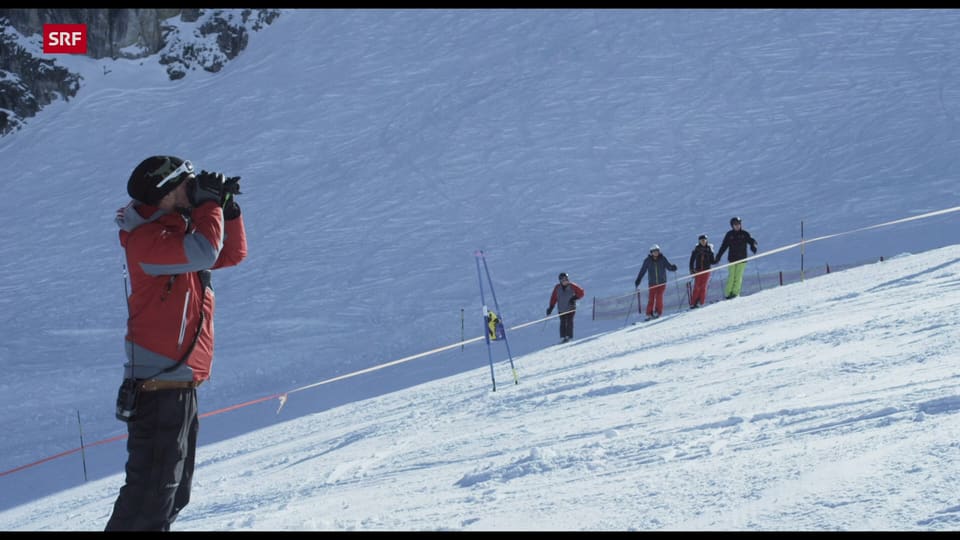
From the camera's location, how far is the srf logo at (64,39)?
144 feet

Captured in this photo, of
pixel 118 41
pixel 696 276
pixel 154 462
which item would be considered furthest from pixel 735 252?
pixel 118 41

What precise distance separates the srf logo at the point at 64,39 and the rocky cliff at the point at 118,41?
0.26 metres

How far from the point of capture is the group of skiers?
50.8 feet

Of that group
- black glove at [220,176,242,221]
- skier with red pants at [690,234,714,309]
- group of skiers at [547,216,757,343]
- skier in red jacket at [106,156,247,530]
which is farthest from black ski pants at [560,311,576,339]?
skier in red jacket at [106,156,247,530]

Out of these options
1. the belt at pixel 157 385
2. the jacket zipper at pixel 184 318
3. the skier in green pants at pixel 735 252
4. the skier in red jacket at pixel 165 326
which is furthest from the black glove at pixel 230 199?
the skier in green pants at pixel 735 252

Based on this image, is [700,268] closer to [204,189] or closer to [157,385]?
[204,189]

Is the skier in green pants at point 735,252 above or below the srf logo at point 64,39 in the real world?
below

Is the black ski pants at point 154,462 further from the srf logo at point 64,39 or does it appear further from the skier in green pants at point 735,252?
the srf logo at point 64,39

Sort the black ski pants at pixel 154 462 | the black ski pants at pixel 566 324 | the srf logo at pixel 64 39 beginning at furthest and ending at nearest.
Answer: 1. the srf logo at pixel 64 39
2. the black ski pants at pixel 566 324
3. the black ski pants at pixel 154 462

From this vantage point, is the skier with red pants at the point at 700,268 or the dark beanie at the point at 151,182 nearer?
the dark beanie at the point at 151,182

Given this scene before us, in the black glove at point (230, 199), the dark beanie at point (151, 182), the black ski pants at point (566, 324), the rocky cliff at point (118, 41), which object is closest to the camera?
the dark beanie at point (151, 182)

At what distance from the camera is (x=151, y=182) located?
355cm
